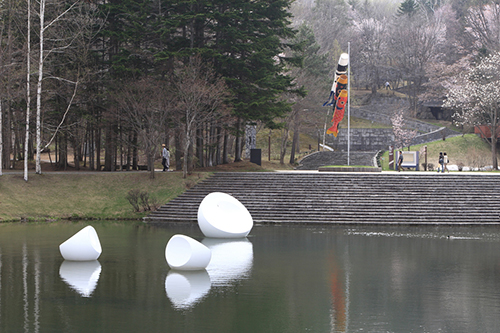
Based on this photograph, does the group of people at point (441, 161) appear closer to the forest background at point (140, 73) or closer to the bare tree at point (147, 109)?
the forest background at point (140, 73)

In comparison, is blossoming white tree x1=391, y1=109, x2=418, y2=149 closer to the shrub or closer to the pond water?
the shrub

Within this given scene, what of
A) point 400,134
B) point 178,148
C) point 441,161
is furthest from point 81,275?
point 400,134

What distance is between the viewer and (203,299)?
1034 centimetres

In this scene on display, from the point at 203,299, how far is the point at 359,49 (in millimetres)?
75015

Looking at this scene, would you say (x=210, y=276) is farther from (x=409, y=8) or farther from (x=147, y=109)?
(x=409, y=8)

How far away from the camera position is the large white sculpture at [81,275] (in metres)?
11.4

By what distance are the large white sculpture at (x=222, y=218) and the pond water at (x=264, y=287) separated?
513 millimetres

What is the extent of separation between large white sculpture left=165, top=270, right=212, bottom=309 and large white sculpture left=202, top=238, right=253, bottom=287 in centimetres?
26

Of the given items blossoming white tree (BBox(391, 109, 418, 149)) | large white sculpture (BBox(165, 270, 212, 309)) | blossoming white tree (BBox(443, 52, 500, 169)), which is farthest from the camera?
blossoming white tree (BBox(391, 109, 418, 149))

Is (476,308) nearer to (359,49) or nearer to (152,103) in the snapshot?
(152,103)

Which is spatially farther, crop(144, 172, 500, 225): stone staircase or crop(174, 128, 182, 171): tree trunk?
crop(174, 128, 182, 171): tree trunk

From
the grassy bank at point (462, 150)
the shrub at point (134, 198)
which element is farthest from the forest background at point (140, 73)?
the grassy bank at point (462, 150)

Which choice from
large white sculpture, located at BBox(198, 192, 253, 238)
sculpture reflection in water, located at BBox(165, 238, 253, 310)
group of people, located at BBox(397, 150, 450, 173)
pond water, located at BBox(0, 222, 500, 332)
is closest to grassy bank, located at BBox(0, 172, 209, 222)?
pond water, located at BBox(0, 222, 500, 332)

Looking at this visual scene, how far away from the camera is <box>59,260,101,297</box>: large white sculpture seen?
11.4 m
